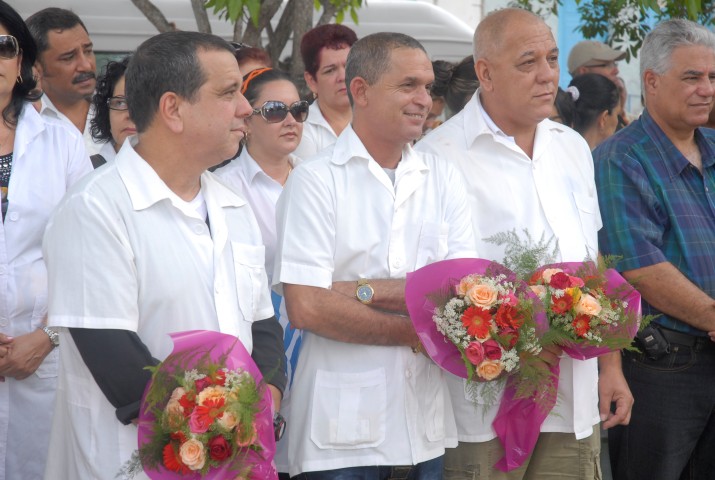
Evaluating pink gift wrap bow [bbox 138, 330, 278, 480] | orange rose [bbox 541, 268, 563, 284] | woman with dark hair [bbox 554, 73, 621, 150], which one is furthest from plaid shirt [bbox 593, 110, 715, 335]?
woman with dark hair [bbox 554, 73, 621, 150]

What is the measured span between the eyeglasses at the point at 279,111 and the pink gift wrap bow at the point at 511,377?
1407mm

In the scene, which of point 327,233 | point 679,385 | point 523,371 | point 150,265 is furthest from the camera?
point 679,385

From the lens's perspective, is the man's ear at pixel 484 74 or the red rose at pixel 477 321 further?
the man's ear at pixel 484 74

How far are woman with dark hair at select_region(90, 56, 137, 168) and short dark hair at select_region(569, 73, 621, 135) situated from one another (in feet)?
12.6

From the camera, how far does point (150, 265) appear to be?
9.91ft

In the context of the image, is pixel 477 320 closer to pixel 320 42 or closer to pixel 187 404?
pixel 187 404

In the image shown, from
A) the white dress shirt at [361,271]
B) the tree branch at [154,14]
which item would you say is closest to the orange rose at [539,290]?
the white dress shirt at [361,271]

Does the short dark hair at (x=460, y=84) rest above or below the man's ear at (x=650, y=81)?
below

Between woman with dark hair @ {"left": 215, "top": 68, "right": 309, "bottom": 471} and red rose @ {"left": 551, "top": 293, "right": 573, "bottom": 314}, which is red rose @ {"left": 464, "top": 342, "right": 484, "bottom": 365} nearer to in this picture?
red rose @ {"left": 551, "top": 293, "right": 573, "bottom": 314}

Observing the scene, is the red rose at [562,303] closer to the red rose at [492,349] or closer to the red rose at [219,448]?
the red rose at [492,349]

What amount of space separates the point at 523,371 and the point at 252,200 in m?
1.65

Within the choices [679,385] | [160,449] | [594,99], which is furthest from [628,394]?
[594,99]

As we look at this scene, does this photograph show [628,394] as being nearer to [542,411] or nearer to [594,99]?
[542,411]

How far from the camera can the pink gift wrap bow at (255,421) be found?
2842mm
